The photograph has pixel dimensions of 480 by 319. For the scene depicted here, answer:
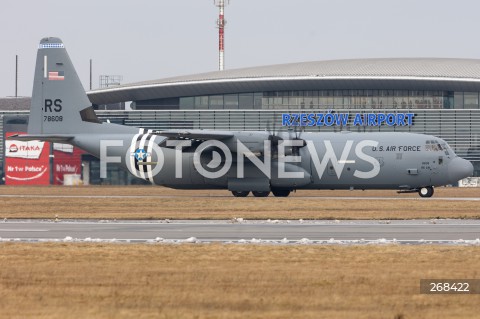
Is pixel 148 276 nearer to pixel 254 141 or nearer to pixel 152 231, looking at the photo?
pixel 152 231

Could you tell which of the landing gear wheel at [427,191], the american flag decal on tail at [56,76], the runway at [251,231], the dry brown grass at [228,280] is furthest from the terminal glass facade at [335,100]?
the dry brown grass at [228,280]

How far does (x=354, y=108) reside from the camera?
93.0 metres

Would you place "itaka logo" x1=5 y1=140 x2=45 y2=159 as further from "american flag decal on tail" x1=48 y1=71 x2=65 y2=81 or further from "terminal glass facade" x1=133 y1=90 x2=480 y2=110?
"american flag decal on tail" x1=48 y1=71 x2=65 y2=81

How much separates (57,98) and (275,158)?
14.6 m

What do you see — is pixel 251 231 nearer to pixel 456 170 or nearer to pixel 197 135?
pixel 197 135

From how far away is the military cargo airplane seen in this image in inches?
1980

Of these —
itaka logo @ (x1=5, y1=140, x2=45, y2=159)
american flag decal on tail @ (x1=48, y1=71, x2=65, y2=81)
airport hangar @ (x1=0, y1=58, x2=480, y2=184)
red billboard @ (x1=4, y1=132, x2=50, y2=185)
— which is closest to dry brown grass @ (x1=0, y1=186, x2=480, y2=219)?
american flag decal on tail @ (x1=48, y1=71, x2=65, y2=81)

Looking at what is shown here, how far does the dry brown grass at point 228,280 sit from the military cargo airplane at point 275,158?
2788 cm

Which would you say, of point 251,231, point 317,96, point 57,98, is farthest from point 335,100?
point 251,231

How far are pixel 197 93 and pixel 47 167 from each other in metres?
19.0

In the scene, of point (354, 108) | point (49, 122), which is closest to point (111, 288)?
point (49, 122)

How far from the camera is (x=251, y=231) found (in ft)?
92.5

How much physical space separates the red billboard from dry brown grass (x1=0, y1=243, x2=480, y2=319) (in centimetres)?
6796

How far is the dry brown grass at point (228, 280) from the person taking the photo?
45.0 feet
